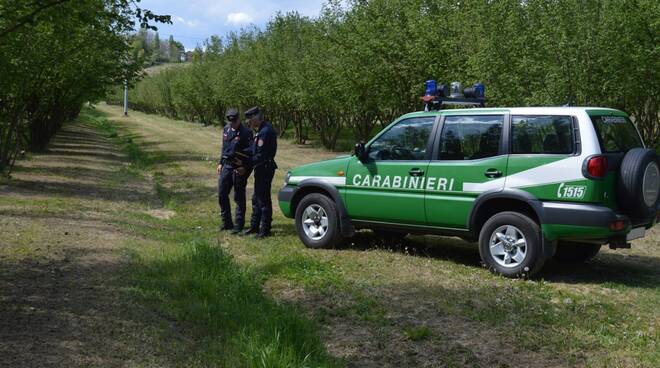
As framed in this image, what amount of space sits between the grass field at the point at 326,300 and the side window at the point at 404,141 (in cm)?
124

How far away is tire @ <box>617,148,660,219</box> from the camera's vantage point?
6.51 meters

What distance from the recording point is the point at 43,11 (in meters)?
6.58

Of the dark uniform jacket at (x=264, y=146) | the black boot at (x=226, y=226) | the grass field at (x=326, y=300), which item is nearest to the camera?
the grass field at (x=326, y=300)

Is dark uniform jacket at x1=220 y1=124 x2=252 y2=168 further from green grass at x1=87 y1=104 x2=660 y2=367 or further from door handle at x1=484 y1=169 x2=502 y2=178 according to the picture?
door handle at x1=484 y1=169 x2=502 y2=178

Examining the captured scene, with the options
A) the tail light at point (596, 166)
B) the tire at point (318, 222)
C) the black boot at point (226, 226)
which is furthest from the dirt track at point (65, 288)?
the tail light at point (596, 166)

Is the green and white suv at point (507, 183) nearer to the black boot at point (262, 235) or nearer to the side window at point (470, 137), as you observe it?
the side window at point (470, 137)

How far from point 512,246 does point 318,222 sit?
8.85ft

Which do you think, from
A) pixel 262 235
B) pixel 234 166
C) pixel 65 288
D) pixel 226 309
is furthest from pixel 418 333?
pixel 234 166

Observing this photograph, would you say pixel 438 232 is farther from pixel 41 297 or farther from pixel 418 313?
pixel 41 297

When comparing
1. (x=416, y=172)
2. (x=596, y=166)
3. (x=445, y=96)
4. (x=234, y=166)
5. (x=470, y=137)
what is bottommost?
(x=234, y=166)

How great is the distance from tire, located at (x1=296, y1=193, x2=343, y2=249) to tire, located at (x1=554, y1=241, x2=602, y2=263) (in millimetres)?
2710

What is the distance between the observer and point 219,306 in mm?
5816

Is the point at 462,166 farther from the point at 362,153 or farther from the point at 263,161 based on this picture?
the point at 263,161

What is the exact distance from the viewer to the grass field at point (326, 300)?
4.84 metres
